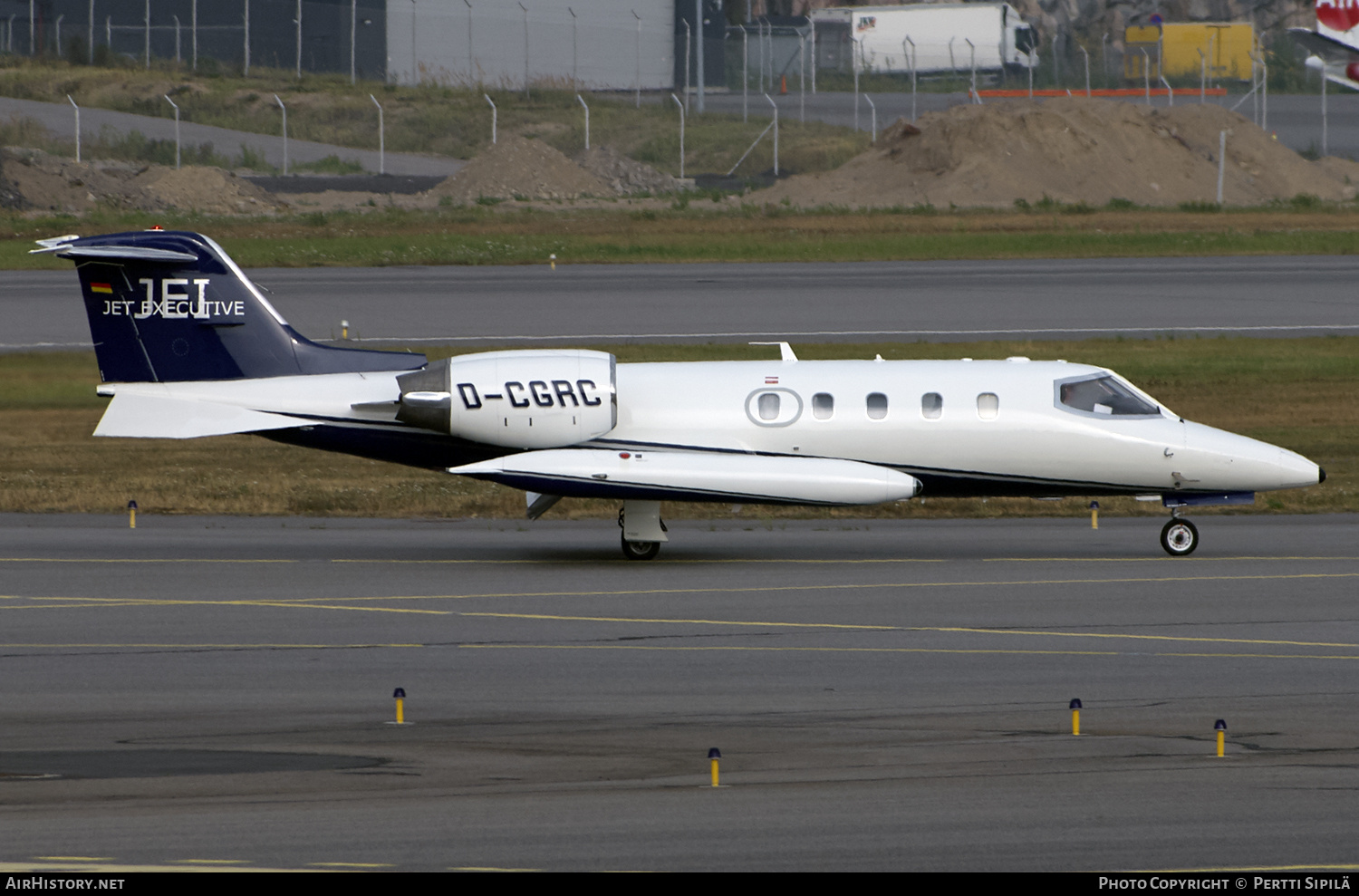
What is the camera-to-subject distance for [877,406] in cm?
2239

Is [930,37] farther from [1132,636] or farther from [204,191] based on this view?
[1132,636]

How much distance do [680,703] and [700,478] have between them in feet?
23.0

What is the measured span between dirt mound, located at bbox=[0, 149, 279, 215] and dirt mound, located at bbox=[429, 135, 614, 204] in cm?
845

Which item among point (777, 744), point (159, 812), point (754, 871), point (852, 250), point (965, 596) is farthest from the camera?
point (852, 250)

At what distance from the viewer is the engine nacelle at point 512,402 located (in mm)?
22172

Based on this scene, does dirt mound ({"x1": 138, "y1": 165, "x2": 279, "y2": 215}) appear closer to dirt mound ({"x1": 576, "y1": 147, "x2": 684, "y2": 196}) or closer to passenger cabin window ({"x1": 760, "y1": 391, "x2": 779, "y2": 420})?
dirt mound ({"x1": 576, "y1": 147, "x2": 684, "y2": 196})

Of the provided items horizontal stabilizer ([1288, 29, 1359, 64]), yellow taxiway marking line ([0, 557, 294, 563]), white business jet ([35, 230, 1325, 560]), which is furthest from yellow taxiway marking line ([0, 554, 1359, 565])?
horizontal stabilizer ([1288, 29, 1359, 64])

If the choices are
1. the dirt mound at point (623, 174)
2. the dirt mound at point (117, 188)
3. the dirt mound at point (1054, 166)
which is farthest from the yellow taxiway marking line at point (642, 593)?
the dirt mound at point (623, 174)

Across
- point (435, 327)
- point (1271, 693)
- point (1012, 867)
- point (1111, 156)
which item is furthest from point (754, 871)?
point (1111, 156)

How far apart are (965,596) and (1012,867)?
9.24 metres

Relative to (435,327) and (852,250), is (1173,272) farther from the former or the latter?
(435,327)

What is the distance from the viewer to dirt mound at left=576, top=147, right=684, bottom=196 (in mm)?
73875

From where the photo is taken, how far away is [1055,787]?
12.5 metres

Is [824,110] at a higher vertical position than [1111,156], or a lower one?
higher
